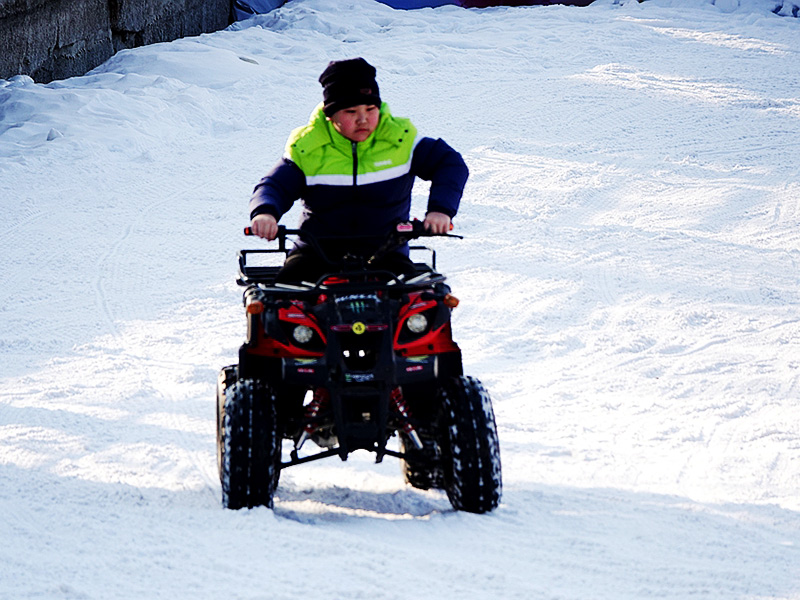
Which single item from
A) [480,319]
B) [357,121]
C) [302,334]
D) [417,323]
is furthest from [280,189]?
[480,319]

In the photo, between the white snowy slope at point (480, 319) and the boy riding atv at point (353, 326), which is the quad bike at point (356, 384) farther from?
the white snowy slope at point (480, 319)

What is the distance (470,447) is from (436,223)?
75 centimetres

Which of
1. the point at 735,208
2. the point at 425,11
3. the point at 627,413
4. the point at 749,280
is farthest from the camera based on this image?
the point at 425,11

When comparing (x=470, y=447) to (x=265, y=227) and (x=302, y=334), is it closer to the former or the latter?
(x=302, y=334)

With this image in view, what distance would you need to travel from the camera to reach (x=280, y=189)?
3.82 m

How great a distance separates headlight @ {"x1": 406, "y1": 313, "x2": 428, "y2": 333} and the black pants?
26 centimetres

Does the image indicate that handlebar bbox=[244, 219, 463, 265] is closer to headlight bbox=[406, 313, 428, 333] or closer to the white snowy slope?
headlight bbox=[406, 313, 428, 333]

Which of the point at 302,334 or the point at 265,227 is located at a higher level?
the point at 265,227

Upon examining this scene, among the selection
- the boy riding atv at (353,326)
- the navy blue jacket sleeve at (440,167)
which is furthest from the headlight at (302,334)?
the navy blue jacket sleeve at (440,167)

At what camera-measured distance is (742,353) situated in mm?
6258

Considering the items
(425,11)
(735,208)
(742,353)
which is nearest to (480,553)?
(742,353)

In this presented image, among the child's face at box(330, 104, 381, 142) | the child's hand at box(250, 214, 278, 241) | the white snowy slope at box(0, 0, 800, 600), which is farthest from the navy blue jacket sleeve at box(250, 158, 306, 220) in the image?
the white snowy slope at box(0, 0, 800, 600)

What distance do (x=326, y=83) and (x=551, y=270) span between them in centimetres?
426

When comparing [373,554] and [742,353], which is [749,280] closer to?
Answer: [742,353]
